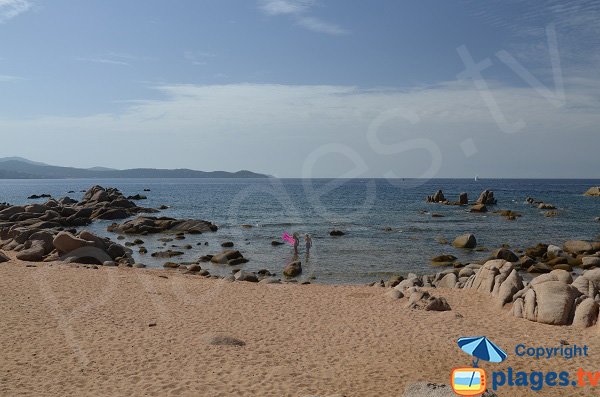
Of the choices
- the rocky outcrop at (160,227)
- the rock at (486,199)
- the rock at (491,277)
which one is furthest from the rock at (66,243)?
the rock at (486,199)

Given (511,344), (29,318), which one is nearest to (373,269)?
(511,344)

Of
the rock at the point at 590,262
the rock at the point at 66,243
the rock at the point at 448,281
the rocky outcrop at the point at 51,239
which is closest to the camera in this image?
the rock at the point at 448,281

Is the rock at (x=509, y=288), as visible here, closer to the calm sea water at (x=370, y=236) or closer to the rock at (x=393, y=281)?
the rock at (x=393, y=281)

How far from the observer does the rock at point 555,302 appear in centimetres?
1578

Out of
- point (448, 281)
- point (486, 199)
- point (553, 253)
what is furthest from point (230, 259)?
point (486, 199)

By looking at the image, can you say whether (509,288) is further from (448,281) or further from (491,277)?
(448,281)

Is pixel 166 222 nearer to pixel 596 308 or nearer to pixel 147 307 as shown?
→ pixel 147 307

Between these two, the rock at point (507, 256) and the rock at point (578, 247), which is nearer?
the rock at point (507, 256)

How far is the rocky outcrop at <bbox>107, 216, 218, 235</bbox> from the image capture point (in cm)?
4672

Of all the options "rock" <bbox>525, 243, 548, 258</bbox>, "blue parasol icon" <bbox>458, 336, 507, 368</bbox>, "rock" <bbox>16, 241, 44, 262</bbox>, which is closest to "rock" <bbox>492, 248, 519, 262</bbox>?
"rock" <bbox>525, 243, 548, 258</bbox>

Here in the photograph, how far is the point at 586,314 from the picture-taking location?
15.4m

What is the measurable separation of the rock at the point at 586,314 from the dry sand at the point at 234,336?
0.35 m

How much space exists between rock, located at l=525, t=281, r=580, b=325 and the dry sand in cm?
45

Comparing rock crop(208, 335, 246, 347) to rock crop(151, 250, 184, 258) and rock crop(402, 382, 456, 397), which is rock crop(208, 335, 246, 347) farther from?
rock crop(151, 250, 184, 258)
